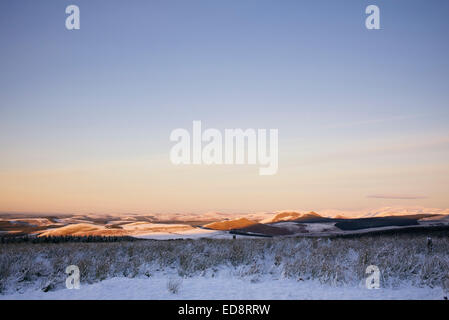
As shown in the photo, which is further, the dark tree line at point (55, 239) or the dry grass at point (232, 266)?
the dark tree line at point (55, 239)

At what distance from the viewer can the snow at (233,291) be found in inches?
297

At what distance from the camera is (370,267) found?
31.9 ft

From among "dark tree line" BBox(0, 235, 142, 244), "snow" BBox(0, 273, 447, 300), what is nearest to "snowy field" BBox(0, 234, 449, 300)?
"snow" BBox(0, 273, 447, 300)

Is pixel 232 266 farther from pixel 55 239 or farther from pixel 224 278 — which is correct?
pixel 55 239

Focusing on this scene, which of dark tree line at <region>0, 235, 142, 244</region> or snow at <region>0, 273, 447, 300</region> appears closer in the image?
snow at <region>0, 273, 447, 300</region>

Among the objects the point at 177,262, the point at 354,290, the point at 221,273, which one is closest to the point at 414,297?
the point at 354,290

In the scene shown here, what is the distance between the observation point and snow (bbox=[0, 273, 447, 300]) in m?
7.55

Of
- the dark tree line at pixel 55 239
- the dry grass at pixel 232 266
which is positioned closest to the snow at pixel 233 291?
the dry grass at pixel 232 266

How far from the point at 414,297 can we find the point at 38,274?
446 inches

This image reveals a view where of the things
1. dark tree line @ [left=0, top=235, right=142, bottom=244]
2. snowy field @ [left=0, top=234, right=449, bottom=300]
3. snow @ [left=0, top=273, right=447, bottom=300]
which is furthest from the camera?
dark tree line @ [left=0, top=235, right=142, bottom=244]

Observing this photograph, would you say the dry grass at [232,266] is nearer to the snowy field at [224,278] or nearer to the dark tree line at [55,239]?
the snowy field at [224,278]

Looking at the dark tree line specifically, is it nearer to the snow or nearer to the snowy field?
the snowy field

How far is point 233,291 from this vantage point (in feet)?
26.4
